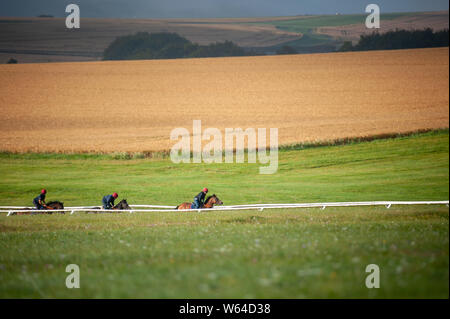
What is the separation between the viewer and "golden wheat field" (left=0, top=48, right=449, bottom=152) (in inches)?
1372

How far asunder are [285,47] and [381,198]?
3163 cm

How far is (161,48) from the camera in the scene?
173 feet

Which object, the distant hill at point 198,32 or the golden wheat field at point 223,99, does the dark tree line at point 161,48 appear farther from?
the golden wheat field at point 223,99

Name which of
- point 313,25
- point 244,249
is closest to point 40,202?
point 244,249

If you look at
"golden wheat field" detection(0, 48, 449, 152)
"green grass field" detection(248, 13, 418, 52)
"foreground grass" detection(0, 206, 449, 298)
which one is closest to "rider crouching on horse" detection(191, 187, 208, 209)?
"foreground grass" detection(0, 206, 449, 298)

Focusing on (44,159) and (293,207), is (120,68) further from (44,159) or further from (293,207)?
(293,207)

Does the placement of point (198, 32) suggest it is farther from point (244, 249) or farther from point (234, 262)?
point (234, 262)

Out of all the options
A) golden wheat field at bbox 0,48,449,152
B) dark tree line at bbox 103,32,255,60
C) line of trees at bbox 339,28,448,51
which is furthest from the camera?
dark tree line at bbox 103,32,255,60

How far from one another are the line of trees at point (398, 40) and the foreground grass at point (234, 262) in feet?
85.2

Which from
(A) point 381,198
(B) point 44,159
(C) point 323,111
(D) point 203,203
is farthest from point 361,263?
(C) point 323,111

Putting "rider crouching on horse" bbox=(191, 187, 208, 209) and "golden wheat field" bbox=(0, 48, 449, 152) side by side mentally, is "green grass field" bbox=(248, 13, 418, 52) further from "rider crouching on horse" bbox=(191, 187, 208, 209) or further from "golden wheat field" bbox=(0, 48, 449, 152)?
"rider crouching on horse" bbox=(191, 187, 208, 209)

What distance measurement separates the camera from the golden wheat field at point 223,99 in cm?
3484

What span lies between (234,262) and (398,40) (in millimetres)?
37091

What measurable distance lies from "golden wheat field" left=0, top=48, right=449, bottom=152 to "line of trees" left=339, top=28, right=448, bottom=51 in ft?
2.60
